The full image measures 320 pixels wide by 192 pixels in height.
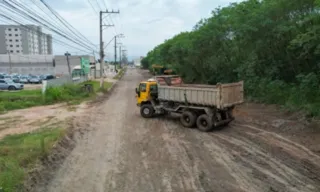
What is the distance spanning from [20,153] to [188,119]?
24.4 ft

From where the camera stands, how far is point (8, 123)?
1611 centimetres

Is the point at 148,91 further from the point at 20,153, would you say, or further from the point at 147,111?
the point at 20,153

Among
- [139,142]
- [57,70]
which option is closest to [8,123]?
[139,142]

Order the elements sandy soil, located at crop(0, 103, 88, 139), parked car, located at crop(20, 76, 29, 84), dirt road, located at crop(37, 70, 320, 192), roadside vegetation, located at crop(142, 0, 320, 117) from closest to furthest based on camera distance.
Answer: dirt road, located at crop(37, 70, 320, 192) → sandy soil, located at crop(0, 103, 88, 139) → roadside vegetation, located at crop(142, 0, 320, 117) → parked car, located at crop(20, 76, 29, 84)

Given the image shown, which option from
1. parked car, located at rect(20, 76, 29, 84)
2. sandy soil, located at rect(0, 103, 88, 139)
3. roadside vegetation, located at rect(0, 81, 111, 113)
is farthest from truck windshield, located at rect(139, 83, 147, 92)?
parked car, located at rect(20, 76, 29, 84)

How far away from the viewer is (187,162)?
9.16m

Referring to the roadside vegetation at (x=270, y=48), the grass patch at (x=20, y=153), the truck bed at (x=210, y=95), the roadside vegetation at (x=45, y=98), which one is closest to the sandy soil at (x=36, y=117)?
the roadside vegetation at (x=45, y=98)

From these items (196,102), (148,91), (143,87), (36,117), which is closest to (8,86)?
(36,117)

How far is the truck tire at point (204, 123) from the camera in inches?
516

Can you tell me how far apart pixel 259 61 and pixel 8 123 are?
15740 millimetres

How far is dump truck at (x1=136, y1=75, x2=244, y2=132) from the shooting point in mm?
12898

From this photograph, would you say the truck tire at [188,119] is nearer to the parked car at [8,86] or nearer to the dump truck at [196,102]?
the dump truck at [196,102]

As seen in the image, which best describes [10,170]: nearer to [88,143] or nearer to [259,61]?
[88,143]

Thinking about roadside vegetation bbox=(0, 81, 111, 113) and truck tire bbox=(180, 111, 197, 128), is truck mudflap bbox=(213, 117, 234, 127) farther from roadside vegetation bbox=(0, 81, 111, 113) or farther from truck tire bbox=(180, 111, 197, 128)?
roadside vegetation bbox=(0, 81, 111, 113)
